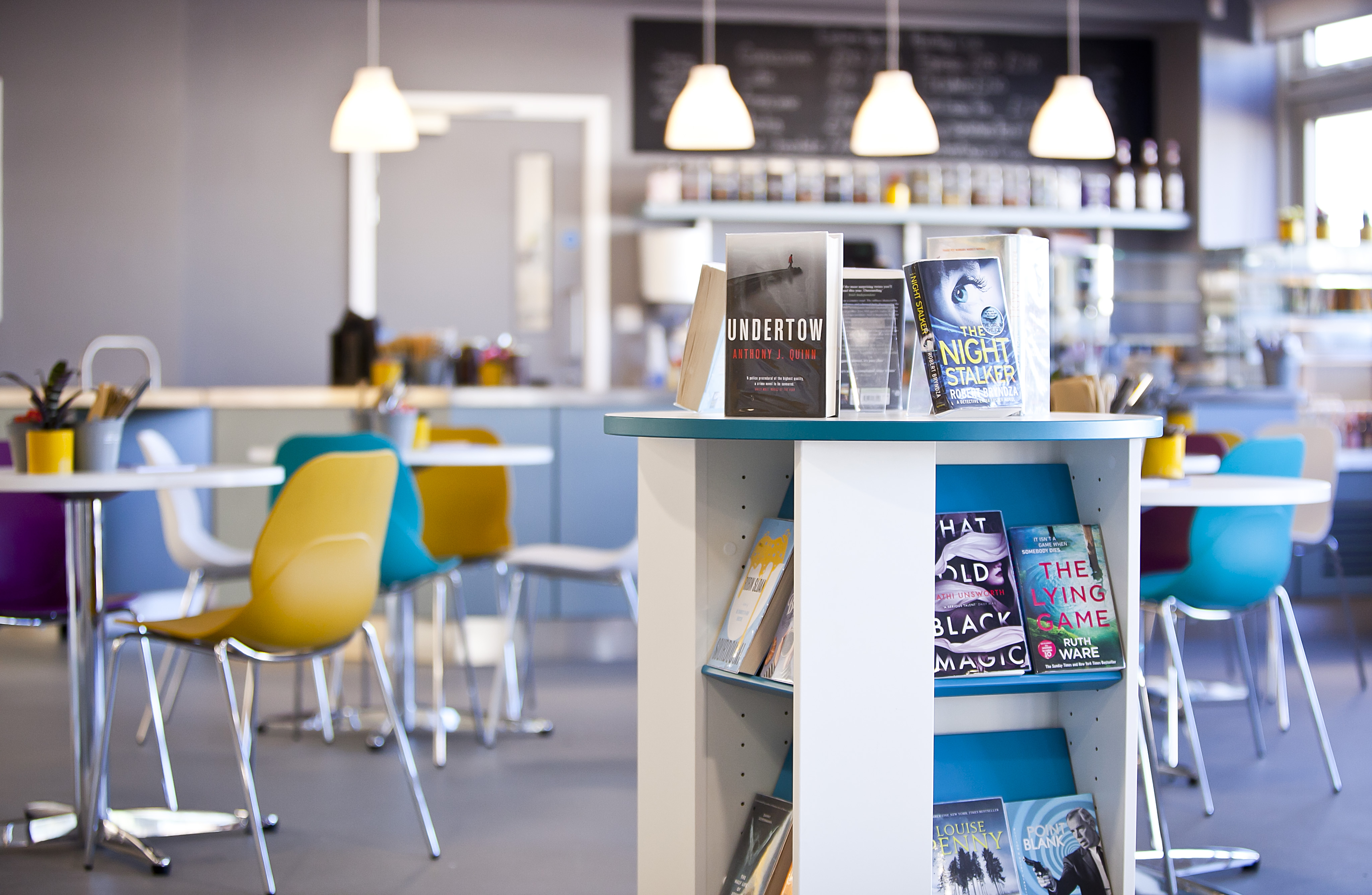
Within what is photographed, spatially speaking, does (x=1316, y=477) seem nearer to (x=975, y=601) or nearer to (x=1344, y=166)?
(x=1344, y=166)

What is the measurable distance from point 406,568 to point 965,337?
6.50ft

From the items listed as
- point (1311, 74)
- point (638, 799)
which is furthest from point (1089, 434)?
point (1311, 74)

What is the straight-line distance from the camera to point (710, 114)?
4340 mm

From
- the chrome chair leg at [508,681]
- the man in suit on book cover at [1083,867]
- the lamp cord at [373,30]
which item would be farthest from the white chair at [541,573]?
the lamp cord at [373,30]

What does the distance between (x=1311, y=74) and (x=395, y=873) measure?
601 centimetres

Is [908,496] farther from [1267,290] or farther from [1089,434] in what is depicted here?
[1267,290]

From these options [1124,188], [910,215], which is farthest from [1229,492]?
[1124,188]

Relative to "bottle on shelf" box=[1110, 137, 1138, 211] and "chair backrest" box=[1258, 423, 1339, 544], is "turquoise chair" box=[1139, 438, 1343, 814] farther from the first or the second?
"bottle on shelf" box=[1110, 137, 1138, 211]

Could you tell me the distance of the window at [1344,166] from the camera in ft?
20.5

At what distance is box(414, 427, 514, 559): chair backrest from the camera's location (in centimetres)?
411

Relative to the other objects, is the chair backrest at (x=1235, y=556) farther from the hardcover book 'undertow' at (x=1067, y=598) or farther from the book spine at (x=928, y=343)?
the book spine at (x=928, y=343)

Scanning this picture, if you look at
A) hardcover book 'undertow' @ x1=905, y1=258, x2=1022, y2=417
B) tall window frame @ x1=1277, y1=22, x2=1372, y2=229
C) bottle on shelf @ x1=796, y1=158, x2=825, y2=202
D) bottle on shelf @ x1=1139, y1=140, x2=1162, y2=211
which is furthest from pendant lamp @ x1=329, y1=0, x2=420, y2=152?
tall window frame @ x1=1277, y1=22, x2=1372, y2=229

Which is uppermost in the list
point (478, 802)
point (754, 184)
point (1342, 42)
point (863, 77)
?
point (1342, 42)

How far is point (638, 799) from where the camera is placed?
2.02m
